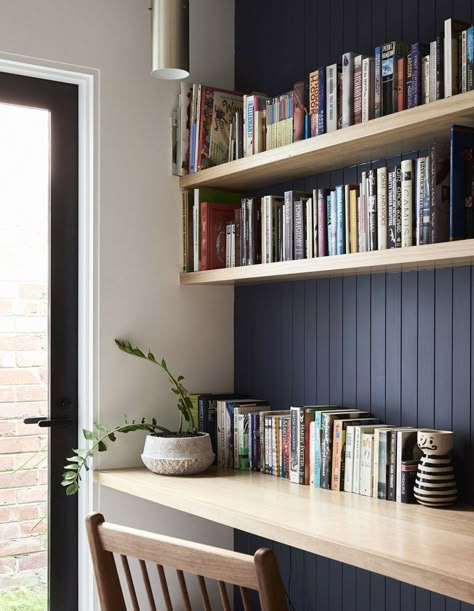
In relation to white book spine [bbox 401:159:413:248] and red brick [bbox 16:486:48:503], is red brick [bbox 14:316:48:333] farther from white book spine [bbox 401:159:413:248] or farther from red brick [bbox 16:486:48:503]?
white book spine [bbox 401:159:413:248]

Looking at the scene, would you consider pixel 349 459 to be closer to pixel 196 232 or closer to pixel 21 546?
pixel 196 232

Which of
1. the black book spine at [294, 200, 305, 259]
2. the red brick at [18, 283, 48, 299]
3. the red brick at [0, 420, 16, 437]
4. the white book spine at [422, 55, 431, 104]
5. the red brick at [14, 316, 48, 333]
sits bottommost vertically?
the red brick at [0, 420, 16, 437]

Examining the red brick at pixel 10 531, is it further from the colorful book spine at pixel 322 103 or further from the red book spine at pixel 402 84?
the red book spine at pixel 402 84

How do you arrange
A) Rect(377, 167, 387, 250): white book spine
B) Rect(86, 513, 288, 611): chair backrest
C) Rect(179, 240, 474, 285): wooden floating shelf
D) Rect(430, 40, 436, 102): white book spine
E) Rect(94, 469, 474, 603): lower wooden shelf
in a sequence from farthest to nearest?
Rect(377, 167, 387, 250): white book spine
Rect(430, 40, 436, 102): white book spine
Rect(179, 240, 474, 285): wooden floating shelf
Rect(94, 469, 474, 603): lower wooden shelf
Rect(86, 513, 288, 611): chair backrest

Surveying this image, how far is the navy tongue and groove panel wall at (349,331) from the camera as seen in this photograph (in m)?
2.22

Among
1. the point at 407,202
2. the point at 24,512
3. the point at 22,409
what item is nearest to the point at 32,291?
the point at 22,409

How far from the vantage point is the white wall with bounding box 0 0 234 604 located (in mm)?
2721

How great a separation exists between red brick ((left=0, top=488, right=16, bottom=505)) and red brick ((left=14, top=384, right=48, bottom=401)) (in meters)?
0.29

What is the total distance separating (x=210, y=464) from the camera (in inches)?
104

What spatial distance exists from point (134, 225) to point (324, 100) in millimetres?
799

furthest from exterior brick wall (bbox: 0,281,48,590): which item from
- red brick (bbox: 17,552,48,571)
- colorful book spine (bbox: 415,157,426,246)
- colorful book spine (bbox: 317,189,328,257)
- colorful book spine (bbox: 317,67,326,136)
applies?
colorful book spine (bbox: 415,157,426,246)

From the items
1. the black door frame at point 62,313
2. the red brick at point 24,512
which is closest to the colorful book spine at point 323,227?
the black door frame at point 62,313

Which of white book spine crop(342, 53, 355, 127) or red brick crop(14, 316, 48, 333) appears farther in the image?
red brick crop(14, 316, 48, 333)

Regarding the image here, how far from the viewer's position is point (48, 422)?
A: 2680mm
